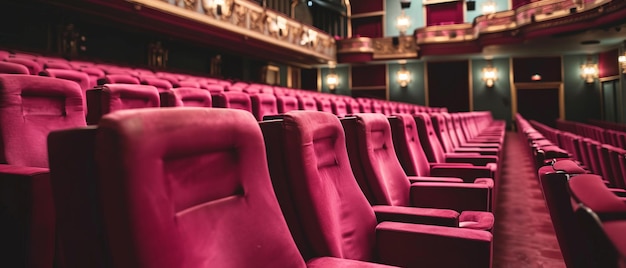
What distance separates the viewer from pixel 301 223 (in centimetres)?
37

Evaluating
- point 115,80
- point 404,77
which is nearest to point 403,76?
point 404,77

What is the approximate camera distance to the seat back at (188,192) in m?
0.21

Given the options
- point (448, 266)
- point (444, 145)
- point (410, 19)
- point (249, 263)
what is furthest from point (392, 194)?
point (410, 19)

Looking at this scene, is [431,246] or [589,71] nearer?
[431,246]

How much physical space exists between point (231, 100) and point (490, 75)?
12.9 feet

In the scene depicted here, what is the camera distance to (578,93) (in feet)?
13.5

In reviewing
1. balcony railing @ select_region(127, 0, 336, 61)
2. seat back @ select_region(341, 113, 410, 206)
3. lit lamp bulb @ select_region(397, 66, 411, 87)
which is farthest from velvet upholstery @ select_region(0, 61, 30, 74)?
lit lamp bulb @ select_region(397, 66, 411, 87)

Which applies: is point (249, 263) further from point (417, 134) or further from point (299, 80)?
point (299, 80)

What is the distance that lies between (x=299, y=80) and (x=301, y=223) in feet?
14.8

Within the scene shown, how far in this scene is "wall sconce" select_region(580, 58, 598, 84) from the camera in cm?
394

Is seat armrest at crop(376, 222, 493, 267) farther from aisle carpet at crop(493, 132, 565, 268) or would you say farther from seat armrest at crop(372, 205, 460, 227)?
aisle carpet at crop(493, 132, 565, 268)

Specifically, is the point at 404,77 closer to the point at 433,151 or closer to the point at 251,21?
the point at 251,21

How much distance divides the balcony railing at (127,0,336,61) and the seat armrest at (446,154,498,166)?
1.66 meters

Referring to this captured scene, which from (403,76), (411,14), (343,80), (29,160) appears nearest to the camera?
(29,160)
